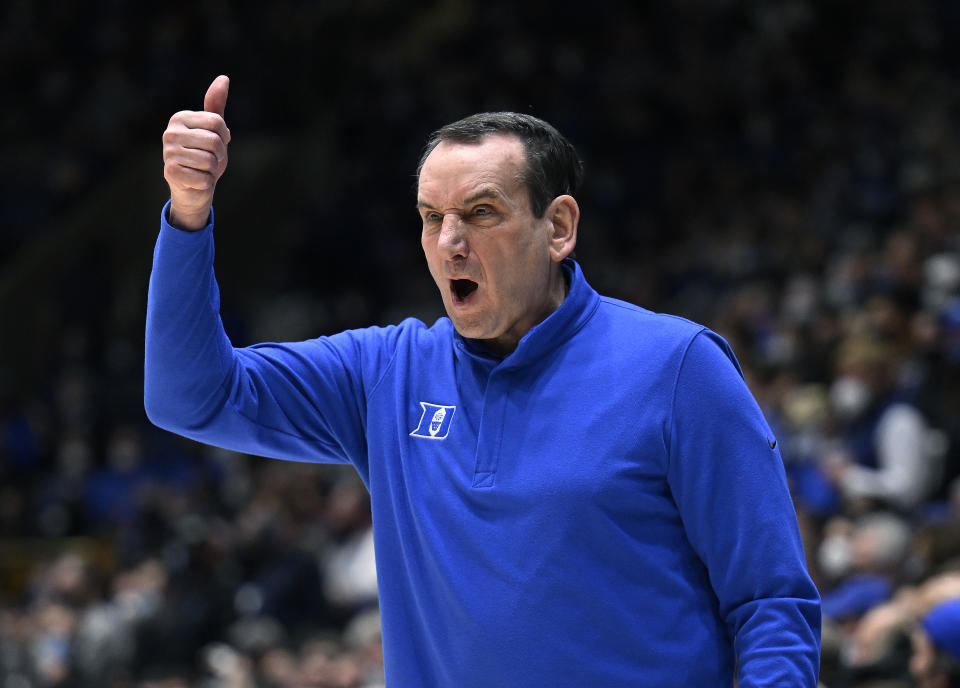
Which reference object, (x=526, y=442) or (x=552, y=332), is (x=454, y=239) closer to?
(x=552, y=332)

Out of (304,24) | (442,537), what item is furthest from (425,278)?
(442,537)

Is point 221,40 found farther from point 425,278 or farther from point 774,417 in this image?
point 774,417

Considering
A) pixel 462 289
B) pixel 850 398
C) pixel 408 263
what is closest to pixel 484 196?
pixel 462 289

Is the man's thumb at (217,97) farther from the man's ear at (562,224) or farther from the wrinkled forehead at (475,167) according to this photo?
the man's ear at (562,224)

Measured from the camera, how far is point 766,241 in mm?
9266

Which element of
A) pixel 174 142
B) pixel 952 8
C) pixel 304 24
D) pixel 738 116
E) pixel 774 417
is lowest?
pixel 774 417

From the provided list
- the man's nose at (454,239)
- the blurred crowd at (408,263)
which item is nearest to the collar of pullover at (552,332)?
the man's nose at (454,239)

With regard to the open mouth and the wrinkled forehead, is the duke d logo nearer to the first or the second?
the open mouth

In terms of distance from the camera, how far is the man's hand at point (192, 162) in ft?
6.18

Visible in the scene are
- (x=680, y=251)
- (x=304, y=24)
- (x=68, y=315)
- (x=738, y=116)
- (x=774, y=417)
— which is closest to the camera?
(x=774, y=417)

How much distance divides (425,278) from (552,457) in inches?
363

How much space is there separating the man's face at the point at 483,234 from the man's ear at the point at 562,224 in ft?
0.07

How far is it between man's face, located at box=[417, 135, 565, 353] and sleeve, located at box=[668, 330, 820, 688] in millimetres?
305

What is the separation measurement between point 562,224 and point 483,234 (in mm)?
176
